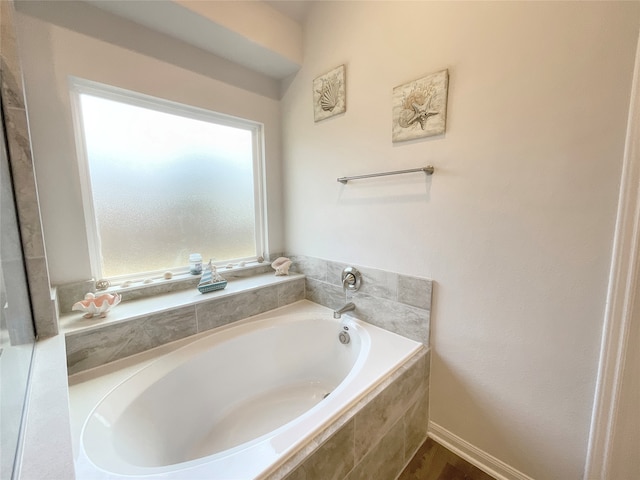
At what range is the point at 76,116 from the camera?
1.37 meters

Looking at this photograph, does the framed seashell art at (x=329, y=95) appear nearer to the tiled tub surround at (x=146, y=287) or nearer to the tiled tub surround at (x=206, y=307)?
the tiled tub surround at (x=206, y=307)

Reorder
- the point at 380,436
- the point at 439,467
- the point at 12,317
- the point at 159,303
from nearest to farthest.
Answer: the point at 12,317 < the point at 380,436 < the point at 439,467 < the point at 159,303

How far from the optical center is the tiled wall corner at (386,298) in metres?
1.39

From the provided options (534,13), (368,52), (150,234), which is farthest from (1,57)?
(534,13)

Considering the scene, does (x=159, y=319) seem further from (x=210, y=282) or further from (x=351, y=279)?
(x=351, y=279)

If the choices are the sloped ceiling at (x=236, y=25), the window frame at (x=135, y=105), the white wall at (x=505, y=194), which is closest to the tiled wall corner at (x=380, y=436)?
the white wall at (x=505, y=194)

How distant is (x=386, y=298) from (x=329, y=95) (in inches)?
54.1

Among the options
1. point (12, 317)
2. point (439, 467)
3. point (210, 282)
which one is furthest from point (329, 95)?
point (439, 467)

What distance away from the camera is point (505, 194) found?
1.08 meters

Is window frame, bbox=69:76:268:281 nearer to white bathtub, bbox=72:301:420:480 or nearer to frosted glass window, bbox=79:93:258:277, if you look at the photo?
frosted glass window, bbox=79:93:258:277

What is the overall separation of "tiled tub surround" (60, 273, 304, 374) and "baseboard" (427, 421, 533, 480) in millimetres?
1228

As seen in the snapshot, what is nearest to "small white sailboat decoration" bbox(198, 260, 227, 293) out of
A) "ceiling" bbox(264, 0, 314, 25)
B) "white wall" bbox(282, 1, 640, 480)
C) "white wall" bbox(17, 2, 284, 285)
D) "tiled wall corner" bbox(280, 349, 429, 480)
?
"white wall" bbox(17, 2, 284, 285)

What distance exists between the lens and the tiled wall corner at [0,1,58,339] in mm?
968

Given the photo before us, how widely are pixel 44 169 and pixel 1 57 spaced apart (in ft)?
1.70
